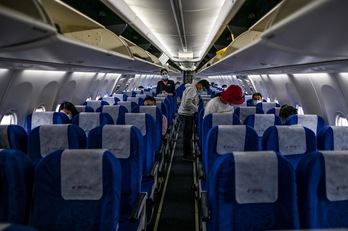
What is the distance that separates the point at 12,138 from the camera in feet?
13.0

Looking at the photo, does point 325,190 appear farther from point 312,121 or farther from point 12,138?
point 12,138

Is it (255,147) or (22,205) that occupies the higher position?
(255,147)

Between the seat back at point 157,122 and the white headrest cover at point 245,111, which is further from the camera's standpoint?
the white headrest cover at point 245,111

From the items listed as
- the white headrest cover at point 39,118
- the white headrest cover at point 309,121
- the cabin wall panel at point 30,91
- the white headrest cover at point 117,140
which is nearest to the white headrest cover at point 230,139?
the white headrest cover at point 117,140

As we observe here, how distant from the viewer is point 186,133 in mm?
7633

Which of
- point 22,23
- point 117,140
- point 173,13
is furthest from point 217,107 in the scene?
point 22,23

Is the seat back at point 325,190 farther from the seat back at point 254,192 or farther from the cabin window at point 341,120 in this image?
the cabin window at point 341,120

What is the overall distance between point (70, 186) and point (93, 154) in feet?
0.88

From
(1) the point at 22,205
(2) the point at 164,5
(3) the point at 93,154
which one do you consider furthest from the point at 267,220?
(2) the point at 164,5

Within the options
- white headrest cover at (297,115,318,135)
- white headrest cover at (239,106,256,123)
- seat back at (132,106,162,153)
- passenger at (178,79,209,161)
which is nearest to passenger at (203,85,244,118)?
white headrest cover at (239,106,256,123)

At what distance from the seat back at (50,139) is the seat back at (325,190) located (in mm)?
2324

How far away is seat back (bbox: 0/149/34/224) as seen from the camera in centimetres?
232

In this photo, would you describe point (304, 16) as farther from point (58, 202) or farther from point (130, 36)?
point (130, 36)

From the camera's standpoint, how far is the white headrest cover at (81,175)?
7.70 feet
